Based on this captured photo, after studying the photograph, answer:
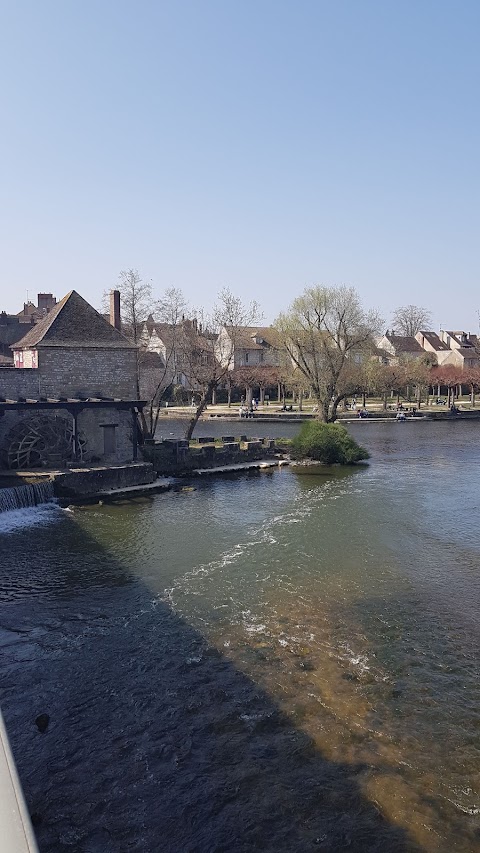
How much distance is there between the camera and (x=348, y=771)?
8.59m

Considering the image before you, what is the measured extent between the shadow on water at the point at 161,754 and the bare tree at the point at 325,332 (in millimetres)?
37215

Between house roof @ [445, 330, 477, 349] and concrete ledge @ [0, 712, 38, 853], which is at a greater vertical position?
house roof @ [445, 330, 477, 349]

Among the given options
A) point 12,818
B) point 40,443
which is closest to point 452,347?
point 40,443

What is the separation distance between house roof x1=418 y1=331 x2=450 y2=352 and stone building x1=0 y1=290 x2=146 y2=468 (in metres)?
73.6

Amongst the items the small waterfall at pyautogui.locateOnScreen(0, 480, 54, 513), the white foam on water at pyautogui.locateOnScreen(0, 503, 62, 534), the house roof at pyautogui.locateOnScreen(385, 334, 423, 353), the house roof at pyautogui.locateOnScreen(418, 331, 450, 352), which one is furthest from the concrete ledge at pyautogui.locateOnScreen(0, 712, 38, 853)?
the house roof at pyautogui.locateOnScreen(418, 331, 450, 352)

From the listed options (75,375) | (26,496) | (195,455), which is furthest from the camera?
(195,455)

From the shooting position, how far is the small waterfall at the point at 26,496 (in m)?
22.1

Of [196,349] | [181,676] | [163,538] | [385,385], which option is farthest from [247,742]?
[385,385]

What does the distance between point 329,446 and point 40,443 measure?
15317 millimetres

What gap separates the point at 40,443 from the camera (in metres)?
27.3

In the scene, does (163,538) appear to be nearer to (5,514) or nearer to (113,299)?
(5,514)

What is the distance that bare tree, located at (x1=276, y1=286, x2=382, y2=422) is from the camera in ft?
160

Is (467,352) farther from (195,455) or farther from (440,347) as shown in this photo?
(195,455)

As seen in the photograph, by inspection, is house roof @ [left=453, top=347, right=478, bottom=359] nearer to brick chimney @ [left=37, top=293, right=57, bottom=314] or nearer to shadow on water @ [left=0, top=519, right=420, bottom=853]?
brick chimney @ [left=37, top=293, right=57, bottom=314]
